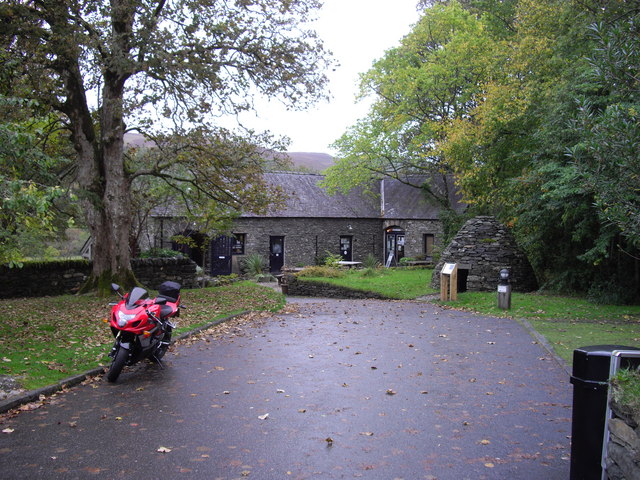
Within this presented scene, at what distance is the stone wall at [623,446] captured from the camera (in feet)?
11.8

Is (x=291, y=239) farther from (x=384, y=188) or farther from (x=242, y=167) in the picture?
(x=242, y=167)

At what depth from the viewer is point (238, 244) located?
36.1 metres

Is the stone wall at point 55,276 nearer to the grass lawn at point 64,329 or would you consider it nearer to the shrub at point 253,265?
the grass lawn at point 64,329

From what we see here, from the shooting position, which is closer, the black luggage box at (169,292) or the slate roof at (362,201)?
the black luggage box at (169,292)

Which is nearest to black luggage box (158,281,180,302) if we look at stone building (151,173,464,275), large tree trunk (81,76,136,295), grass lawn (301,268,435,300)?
large tree trunk (81,76,136,295)

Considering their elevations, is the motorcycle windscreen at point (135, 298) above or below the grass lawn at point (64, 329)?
above

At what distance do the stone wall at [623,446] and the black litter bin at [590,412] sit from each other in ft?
0.31

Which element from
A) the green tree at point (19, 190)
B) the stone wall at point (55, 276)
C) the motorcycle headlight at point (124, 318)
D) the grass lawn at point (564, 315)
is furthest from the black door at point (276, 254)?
the motorcycle headlight at point (124, 318)

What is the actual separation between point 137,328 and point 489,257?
14827 mm

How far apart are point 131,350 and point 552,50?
17745 mm

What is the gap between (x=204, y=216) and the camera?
23.2 m

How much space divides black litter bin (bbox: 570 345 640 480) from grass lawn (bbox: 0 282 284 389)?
5.85m

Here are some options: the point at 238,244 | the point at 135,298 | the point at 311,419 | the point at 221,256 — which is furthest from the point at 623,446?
the point at 238,244

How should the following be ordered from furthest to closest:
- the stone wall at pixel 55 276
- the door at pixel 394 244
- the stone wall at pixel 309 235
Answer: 1. the door at pixel 394 244
2. the stone wall at pixel 309 235
3. the stone wall at pixel 55 276
